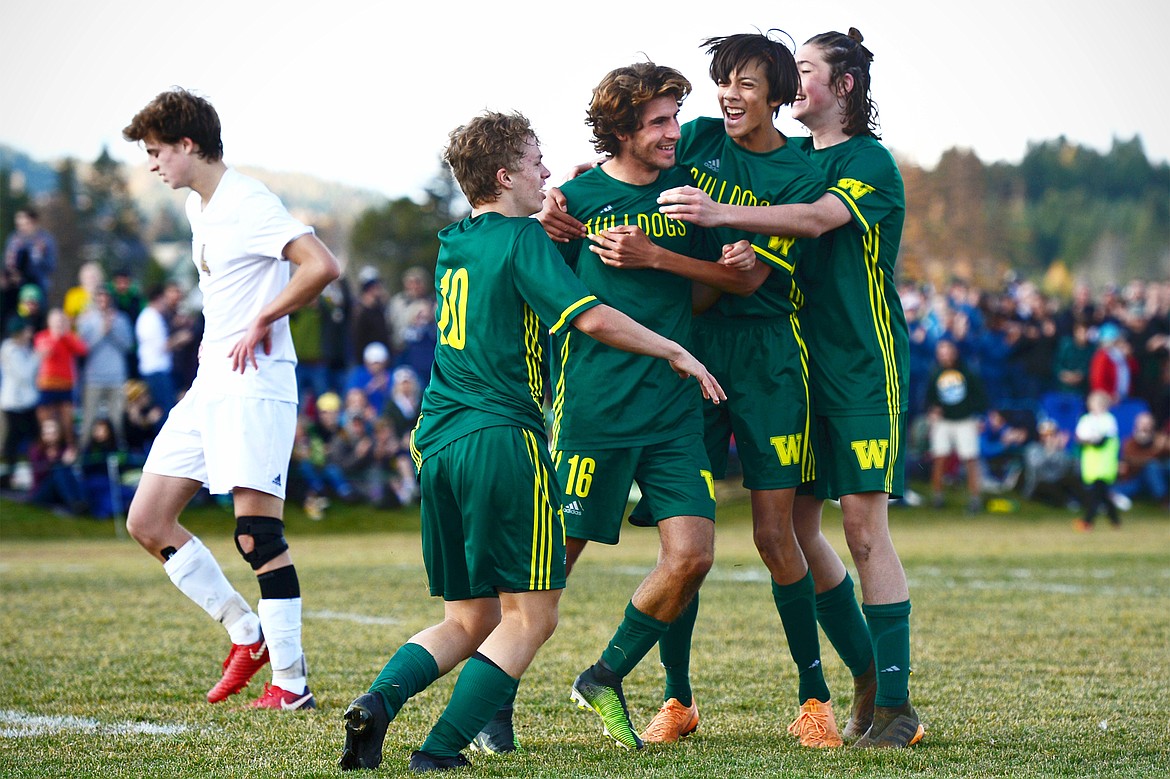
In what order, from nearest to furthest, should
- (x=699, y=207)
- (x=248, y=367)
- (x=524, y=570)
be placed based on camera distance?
(x=524, y=570) < (x=699, y=207) < (x=248, y=367)

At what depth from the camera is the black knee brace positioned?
5.63 m

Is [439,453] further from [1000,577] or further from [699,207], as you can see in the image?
[1000,577]

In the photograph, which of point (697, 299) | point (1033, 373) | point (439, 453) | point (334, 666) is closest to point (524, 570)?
point (439, 453)

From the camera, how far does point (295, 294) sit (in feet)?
18.2

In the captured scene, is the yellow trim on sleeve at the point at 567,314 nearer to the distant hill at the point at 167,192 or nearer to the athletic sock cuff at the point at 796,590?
the athletic sock cuff at the point at 796,590

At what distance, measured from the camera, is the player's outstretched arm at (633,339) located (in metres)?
4.10

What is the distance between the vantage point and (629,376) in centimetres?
469

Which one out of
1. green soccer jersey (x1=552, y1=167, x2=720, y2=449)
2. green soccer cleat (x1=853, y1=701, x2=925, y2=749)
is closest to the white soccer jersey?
green soccer jersey (x1=552, y1=167, x2=720, y2=449)

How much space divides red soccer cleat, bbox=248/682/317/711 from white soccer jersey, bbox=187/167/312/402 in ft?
3.93

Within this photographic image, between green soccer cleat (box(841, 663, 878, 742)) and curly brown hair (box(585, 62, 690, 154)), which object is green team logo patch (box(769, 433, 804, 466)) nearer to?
green soccer cleat (box(841, 663, 878, 742))

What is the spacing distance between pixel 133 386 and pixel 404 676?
12.4m

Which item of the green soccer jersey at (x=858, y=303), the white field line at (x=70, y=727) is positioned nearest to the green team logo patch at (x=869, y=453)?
the green soccer jersey at (x=858, y=303)

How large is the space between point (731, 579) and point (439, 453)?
23.1 ft

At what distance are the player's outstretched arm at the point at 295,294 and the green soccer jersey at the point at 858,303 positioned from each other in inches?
76.6
